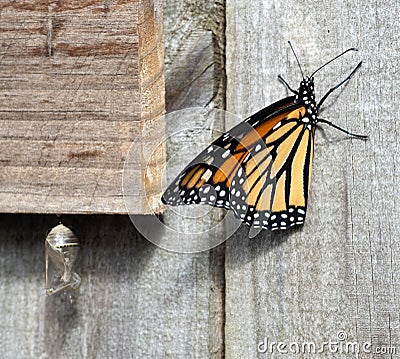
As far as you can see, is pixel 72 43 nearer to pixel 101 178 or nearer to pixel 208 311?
pixel 101 178

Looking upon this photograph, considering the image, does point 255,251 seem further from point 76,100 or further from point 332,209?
point 76,100

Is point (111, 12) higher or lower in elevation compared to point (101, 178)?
higher

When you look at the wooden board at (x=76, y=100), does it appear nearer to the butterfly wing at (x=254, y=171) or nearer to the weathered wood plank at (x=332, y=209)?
the butterfly wing at (x=254, y=171)

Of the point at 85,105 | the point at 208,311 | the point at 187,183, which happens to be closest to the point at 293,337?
→ the point at 208,311

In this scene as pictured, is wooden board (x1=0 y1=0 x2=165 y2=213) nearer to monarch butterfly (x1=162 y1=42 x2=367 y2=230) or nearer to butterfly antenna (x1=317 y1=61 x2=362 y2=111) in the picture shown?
monarch butterfly (x1=162 y1=42 x2=367 y2=230)

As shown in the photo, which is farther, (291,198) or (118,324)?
(118,324)

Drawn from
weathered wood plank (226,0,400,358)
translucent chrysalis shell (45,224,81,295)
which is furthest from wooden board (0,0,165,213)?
weathered wood plank (226,0,400,358)
